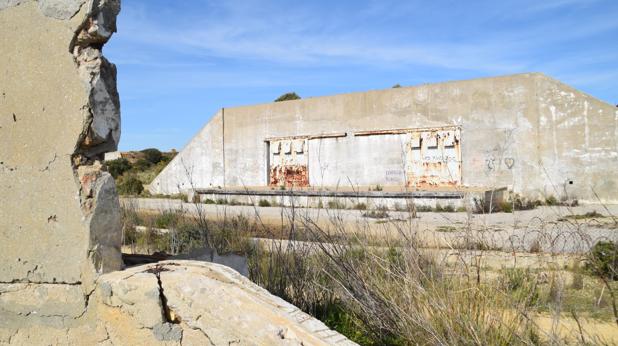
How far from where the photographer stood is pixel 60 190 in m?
2.76

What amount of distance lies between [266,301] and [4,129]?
183 centimetres

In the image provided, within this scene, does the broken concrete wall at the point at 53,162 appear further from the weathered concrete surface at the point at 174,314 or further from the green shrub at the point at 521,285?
the green shrub at the point at 521,285

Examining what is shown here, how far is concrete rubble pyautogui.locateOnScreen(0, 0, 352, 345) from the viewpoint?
271 cm

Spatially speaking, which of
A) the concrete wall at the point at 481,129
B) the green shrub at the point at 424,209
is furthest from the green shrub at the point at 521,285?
the green shrub at the point at 424,209

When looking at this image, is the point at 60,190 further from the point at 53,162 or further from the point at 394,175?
the point at 394,175

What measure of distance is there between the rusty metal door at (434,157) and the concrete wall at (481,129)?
249mm

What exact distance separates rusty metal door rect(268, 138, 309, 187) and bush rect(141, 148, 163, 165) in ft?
75.0

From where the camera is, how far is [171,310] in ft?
8.25

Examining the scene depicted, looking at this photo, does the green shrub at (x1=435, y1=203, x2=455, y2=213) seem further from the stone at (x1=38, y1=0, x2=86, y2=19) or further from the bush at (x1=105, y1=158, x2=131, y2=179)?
the bush at (x1=105, y1=158, x2=131, y2=179)

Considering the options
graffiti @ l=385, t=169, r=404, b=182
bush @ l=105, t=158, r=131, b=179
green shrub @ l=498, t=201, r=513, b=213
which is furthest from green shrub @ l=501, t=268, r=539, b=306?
bush @ l=105, t=158, r=131, b=179

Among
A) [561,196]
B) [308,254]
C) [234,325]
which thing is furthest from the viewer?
[561,196]

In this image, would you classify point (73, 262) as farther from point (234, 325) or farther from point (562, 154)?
point (562, 154)

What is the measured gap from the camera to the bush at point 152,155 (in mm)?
41231

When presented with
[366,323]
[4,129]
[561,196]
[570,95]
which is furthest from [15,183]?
[570,95]
